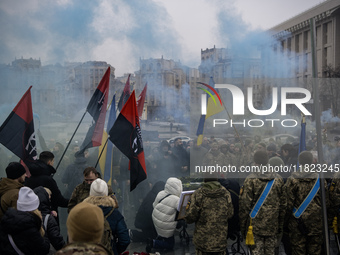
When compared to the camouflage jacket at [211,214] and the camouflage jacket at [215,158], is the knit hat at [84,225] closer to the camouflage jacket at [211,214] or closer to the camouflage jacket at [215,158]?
the camouflage jacket at [211,214]

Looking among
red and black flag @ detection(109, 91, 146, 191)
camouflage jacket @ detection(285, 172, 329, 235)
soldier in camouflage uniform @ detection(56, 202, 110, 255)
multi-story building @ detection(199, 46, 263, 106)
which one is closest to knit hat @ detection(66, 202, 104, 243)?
soldier in camouflage uniform @ detection(56, 202, 110, 255)

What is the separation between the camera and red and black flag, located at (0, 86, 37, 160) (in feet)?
17.5

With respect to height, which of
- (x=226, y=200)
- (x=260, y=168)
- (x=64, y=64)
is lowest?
(x=226, y=200)

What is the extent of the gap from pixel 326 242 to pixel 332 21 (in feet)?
76.7

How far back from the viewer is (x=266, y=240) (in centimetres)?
486

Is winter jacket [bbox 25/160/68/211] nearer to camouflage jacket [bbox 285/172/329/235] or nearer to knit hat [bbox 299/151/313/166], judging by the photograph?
camouflage jacket [bbox 285/172/329/235]

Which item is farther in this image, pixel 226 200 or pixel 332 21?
pixel 332 21

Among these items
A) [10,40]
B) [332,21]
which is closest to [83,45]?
[10,40]

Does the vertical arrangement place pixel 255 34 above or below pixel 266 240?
above

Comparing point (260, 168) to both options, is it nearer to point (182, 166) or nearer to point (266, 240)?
point (266, 240)

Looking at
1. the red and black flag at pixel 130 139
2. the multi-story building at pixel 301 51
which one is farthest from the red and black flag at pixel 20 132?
the multi-story building at pixel 301 51

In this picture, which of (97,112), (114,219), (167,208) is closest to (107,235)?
(114,219)

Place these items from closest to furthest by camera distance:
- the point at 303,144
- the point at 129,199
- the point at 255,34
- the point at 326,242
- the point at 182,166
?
the point at 326,242 → the point at 303,144 → the point at 129,199 → the point at 182,166 → the point at 255,34

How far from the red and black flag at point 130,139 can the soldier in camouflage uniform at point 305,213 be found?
2.23 meters
